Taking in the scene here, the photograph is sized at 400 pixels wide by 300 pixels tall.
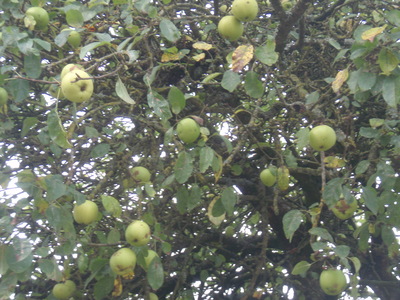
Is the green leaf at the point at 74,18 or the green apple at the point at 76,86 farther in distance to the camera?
the green leaf at the point at 74,18

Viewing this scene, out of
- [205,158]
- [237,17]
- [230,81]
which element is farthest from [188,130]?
[237,17]

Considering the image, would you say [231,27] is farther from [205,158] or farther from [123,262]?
[123,262]

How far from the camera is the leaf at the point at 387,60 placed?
2020mm

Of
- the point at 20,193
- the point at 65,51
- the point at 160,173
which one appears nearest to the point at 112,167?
the point at 160,173

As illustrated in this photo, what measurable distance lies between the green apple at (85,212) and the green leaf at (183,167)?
38 centimetres

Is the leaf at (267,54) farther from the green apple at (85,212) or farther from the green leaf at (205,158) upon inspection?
the green apple at (85,212)

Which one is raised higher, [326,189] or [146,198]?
[326,189]

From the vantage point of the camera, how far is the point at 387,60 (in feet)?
6.65

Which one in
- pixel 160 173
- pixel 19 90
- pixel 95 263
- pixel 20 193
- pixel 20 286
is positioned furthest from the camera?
pixel 20 286

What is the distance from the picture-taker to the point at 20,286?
2910 millimetres

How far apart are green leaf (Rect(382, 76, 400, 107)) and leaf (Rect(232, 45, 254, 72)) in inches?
19.0

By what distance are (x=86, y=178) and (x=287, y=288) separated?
129 cm

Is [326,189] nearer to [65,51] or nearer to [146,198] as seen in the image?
[146,198]

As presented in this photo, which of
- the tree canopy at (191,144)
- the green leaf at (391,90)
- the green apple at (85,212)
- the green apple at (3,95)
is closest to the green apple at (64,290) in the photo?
the tree canopy at (191,144)
